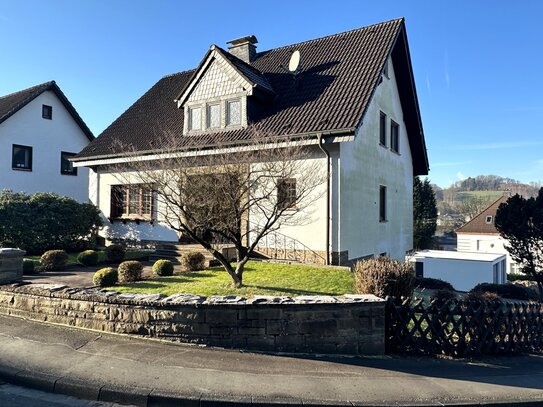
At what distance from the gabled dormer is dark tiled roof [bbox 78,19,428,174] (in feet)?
0.83

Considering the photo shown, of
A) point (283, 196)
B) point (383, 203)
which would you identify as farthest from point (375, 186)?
point (283, 196)

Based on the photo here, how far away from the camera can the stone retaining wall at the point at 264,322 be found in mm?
6266

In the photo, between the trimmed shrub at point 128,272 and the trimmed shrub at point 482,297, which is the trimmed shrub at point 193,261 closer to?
the trimmed shrub at point 128,272

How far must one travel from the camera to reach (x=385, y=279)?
8.09 meters

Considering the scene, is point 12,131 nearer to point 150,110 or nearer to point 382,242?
point 150,110

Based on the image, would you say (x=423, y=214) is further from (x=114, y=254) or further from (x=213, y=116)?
(x=114, y=254)

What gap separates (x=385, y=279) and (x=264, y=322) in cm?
305

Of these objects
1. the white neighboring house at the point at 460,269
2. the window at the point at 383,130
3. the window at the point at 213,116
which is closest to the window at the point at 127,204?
the window at the point at 213,116

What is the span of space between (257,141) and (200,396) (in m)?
8.14

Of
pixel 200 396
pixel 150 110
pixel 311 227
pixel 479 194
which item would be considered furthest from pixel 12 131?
pixel 479 194

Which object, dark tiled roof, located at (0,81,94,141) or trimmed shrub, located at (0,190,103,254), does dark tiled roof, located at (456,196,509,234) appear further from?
trimmed shrub, located at (0,190,103,254)

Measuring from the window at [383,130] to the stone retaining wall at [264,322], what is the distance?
1204 cm

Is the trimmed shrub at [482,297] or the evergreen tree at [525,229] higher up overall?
the evergreen tree at [525,229]

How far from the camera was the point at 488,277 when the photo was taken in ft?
74.2
